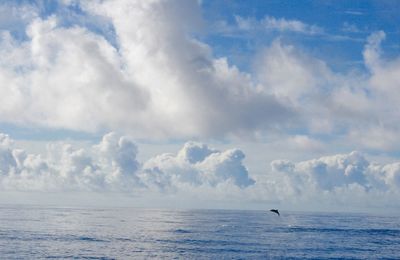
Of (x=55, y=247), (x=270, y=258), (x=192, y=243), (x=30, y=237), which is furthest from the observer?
(x=30, y=237)

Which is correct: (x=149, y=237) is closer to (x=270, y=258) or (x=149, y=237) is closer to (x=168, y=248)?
(x=168, y=248)

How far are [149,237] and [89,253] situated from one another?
125ft

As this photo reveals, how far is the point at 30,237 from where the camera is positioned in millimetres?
132250

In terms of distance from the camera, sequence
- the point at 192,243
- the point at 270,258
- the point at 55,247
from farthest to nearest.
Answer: the point at 192,243 < the point at 55,247 < the point at 270,258

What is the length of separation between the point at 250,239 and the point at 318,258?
3370cm

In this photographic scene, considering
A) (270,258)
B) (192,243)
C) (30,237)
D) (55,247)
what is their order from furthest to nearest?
(30,237), (192,243), (55,247), (270,258)

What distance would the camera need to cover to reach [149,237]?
13950 cm

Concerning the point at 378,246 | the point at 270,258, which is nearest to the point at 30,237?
the point at 270,258

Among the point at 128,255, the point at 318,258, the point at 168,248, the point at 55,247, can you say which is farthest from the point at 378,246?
the point at 55,247

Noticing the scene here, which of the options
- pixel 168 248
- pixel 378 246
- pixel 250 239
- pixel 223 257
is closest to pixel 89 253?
pixel 168 248

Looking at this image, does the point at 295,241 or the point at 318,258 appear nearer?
the point at 318,258

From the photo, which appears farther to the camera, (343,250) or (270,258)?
(343,250)

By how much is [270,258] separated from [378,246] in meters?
44.3

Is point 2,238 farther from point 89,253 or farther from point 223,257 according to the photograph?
point 223,257
